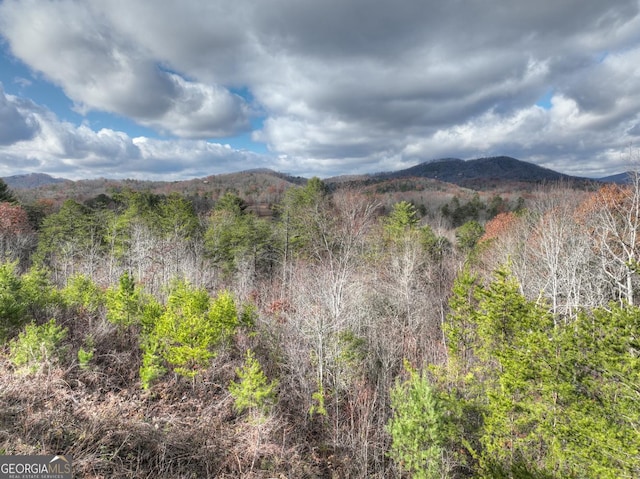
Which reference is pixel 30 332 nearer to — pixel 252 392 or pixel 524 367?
pixel 252 392

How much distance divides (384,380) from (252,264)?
18.1 metres

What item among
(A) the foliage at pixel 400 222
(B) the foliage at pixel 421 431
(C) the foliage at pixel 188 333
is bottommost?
(B) the foliage at pixel 421 431

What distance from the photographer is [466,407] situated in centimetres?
804

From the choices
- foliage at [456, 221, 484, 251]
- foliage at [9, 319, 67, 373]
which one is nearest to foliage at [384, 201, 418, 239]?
foliage at [456, 221, 484, 251]

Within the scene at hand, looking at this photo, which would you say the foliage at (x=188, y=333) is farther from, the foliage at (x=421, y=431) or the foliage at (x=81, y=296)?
the foliage at (x=421, y=431)

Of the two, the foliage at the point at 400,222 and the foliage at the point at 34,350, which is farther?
the foliage at the point at 400,222

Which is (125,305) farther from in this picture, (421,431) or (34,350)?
(421,431)

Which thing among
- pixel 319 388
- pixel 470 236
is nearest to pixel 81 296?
pixel 319 388

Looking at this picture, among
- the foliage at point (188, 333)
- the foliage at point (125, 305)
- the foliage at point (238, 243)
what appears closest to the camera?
the foliage at point (188, 333)

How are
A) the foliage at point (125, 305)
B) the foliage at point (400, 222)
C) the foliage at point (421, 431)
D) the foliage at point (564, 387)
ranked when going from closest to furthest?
1. the foliage at point (564, 387)
2. the foliage at point (421, 431)
3. the foliage at point (125, 305)
4. the foliage at point (400, 222)

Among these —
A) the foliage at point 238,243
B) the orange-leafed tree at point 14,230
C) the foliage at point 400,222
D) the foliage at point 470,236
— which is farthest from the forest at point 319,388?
the orange-leafed tree at point 14,230

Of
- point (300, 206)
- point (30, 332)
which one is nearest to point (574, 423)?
point (30, 332)

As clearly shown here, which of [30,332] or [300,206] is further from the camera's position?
[300,206]

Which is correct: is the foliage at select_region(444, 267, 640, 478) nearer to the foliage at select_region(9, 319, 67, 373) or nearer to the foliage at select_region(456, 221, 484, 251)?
the foliage at select_region(9, 319, 67, 373)
